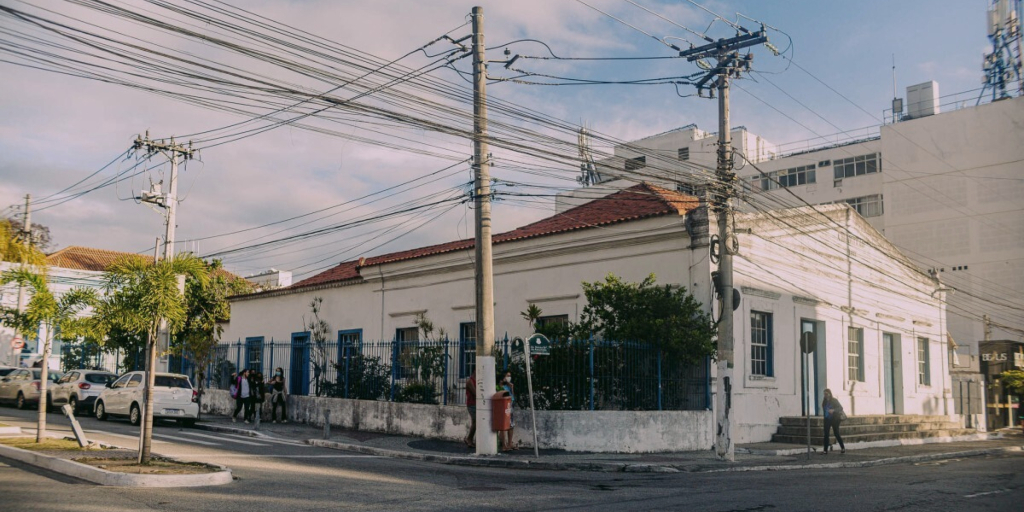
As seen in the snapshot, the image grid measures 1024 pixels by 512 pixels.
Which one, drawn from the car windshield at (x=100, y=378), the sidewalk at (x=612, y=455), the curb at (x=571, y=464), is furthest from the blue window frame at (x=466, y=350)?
the car windshield at (x=100, y=378)

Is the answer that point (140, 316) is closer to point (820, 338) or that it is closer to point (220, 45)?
point (220, 45)

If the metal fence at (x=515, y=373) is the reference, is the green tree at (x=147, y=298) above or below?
above

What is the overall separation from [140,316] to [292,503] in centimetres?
451

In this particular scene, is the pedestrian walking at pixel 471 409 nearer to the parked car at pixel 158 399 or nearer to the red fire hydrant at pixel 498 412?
the red fire hydrant at pixel 498 412

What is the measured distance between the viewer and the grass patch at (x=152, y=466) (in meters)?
11.8

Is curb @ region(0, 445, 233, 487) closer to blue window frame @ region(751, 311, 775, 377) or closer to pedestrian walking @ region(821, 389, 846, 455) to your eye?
blue window frame @ region(751, 311, 775, 377)

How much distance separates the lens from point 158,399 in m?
22.9

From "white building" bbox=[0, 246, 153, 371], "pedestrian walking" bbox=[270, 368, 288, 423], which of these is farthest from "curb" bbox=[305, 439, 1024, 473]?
"white building" bbox=[0, 246, 153, 371]

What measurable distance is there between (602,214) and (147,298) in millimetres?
14045

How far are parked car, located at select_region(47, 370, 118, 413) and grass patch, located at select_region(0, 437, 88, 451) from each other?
32.6 feet

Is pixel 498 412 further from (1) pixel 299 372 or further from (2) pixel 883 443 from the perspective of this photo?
(1) pixel 299 372

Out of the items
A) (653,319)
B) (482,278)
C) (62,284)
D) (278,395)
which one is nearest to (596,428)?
(653,319)

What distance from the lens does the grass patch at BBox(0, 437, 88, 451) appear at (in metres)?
14.5

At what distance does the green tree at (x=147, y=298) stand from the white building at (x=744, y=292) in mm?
11311
